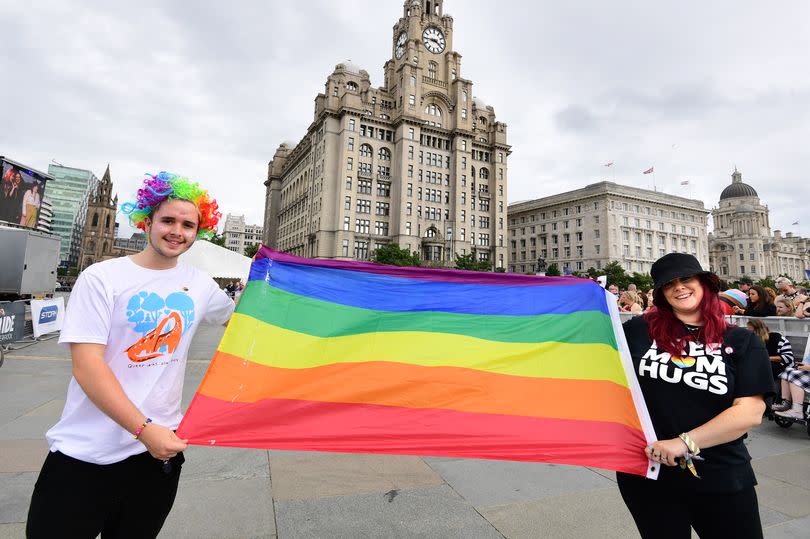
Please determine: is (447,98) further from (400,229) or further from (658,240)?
(658,240)

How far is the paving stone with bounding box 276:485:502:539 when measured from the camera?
342cm

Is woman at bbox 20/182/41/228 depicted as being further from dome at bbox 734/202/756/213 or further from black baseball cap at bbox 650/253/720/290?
dome at bbox 734/202/756/213

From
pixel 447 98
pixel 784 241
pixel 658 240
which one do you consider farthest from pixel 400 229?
pixel 784 241

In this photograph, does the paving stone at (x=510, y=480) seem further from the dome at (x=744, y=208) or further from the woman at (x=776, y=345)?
the dome at (x=744, y=208)

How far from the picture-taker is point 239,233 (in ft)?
567

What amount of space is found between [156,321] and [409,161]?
72069mm

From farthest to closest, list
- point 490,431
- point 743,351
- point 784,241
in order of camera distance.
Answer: point 784,241, point 490,431, point 743,351

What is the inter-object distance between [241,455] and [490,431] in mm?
3764

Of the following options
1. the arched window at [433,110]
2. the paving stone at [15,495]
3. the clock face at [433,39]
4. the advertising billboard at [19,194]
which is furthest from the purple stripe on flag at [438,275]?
the clock face at [433,39]

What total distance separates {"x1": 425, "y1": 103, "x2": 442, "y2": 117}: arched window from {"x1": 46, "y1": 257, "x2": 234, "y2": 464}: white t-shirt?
78.3 meters

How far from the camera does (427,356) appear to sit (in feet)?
9.68

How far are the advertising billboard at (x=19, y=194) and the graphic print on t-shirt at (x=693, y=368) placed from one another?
1290 inches

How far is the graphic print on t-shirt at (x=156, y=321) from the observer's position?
6.77ft

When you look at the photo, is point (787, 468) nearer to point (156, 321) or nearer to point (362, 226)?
point (156, 321)
